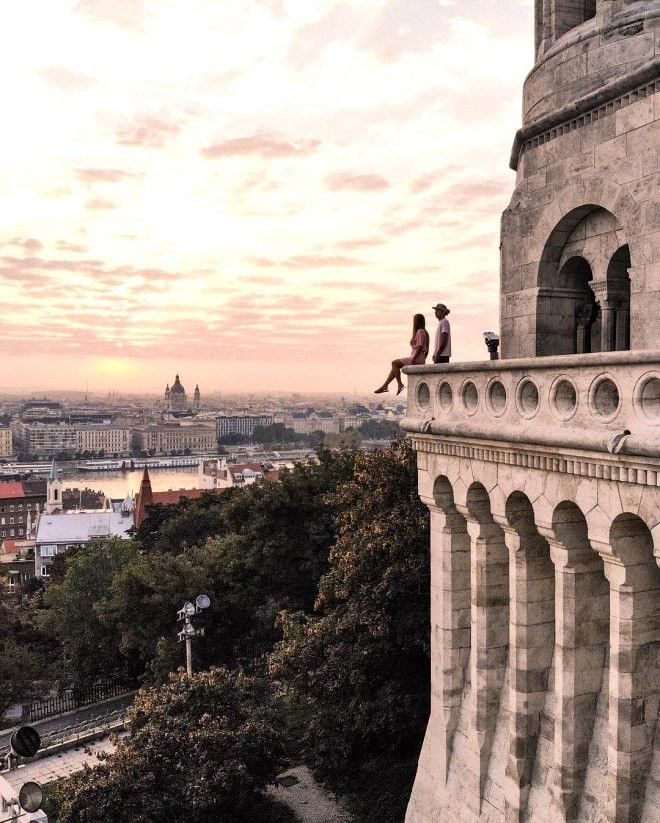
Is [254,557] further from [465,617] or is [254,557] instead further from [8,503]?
[8,503]

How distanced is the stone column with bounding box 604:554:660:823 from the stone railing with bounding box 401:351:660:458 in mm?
1325

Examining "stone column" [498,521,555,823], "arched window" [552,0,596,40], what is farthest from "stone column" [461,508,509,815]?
"arched window" [552,0,596,40]

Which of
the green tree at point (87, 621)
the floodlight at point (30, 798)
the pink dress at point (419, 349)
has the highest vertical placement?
the pink dress at point (419, 349)

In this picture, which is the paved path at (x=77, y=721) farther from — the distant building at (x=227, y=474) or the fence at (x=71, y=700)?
the distant building at (x=227, y=474)

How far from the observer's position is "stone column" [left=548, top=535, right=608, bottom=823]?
26.7 ft

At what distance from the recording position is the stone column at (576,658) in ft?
26.7

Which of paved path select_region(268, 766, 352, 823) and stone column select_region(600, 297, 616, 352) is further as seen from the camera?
paved path select_region(268, 766, 352, 823)

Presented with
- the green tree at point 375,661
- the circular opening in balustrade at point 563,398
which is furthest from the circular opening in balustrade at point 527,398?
the green tree at point 375,661

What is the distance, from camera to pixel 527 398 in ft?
28.0

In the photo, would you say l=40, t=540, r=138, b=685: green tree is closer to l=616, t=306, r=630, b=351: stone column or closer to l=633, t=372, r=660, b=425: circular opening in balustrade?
l=616, t=306, r=630, b=351: stone column

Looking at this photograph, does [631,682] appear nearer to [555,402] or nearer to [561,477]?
[561,477]

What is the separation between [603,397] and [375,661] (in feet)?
42.8

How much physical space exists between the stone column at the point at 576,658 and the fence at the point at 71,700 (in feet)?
92.6

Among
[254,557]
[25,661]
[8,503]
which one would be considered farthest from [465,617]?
[8,503]
